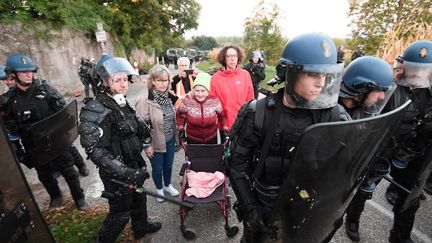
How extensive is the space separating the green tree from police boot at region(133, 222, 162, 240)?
53.1 feet

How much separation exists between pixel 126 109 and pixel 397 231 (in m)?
3.15

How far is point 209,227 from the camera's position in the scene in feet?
10.8

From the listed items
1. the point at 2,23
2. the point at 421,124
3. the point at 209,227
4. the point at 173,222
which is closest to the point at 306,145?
the point at 421,124

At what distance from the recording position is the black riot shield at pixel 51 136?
3.13 metres

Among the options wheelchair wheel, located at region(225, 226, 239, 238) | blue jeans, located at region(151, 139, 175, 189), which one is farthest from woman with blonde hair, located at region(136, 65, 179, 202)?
wheelchair wheel, located at region(225, 226, 239, 238)

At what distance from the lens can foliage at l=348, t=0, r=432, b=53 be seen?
873 cm

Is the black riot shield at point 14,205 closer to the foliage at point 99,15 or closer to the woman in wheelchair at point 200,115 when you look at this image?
the woman in wheelchair at point 200,115

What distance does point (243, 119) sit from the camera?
1.82 meters

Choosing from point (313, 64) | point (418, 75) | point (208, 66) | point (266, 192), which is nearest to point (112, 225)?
point (266, 192)

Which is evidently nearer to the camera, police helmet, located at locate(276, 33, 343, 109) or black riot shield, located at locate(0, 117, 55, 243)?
black riot shield, located at locate(0, 117, 55, 243)

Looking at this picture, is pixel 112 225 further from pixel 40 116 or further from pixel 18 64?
pixel 18 64

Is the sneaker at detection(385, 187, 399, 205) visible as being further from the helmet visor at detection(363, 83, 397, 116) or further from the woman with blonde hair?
the woman with blonde hair

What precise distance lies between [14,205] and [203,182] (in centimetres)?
209

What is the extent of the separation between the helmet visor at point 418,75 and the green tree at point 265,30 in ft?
51.5
